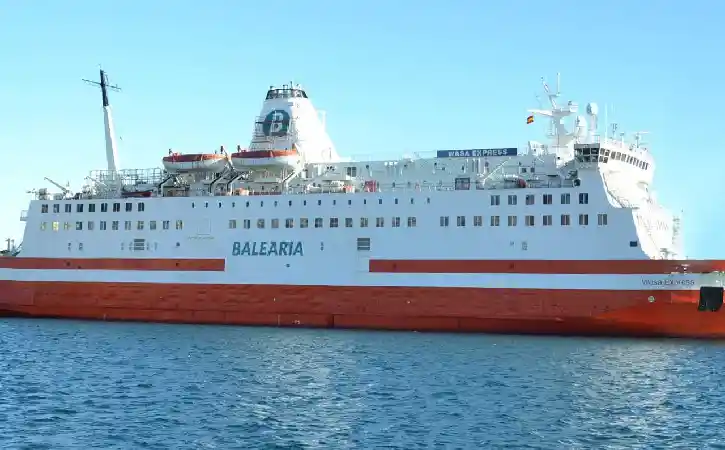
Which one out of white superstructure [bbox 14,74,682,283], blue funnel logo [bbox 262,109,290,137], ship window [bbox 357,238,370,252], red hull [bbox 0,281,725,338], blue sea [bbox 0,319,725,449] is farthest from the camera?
blue funnel logo [bbox 262,109,290,137]

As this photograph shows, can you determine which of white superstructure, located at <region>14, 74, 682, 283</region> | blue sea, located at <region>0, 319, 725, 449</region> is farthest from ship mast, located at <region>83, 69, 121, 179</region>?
blue sea, located at <region>0, 319, 725, 449</region>

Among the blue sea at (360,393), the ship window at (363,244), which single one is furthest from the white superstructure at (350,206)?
the blue sea at (360,393)

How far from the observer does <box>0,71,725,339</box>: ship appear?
30719mm

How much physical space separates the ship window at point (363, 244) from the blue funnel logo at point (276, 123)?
7.30 m

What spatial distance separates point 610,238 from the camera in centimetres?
3066

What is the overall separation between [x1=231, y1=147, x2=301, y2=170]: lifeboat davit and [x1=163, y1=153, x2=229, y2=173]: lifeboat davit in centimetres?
80

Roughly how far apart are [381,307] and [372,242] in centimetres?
251

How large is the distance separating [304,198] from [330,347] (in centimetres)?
849

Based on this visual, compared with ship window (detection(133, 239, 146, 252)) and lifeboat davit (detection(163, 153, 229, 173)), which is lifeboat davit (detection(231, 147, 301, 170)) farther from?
ship window (detection(133, 239, 146, 252))

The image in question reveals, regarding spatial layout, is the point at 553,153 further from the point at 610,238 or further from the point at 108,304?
the point at 108,304

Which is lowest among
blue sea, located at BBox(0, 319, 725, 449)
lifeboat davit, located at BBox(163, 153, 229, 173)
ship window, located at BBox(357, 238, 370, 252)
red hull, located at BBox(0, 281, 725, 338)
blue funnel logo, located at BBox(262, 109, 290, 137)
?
blue sea, located at BBox(0, 319, 725, 449)

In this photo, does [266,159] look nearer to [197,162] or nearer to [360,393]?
A: [197,162]

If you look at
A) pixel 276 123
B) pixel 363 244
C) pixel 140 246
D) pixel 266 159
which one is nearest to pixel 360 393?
pixel 363 244

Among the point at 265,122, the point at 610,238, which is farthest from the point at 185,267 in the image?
the point at 610,238
